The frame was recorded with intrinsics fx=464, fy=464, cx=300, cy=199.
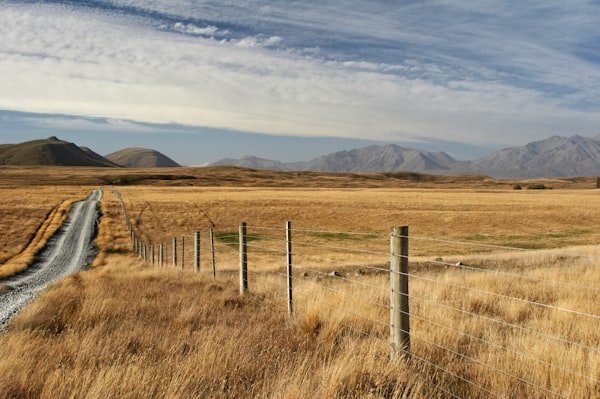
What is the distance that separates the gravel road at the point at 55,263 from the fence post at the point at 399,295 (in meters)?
6.95

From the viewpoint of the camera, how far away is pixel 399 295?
17.6ft

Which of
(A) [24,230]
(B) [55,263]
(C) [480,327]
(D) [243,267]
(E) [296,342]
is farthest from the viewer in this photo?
(A) [24,230]

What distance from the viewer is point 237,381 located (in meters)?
4.50

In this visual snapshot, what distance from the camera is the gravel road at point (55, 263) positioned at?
1310 centimetres

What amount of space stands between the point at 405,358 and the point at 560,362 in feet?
5.66

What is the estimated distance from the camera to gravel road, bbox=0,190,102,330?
13104 mm

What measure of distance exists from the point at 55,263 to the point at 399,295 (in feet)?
88.5

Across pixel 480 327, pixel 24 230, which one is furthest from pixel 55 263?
pixel 480 327

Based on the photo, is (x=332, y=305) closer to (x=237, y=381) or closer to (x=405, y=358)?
(x=405, y=358)

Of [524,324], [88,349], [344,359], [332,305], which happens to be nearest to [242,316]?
[332,305]

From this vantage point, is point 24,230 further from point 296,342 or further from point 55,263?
point 296,342

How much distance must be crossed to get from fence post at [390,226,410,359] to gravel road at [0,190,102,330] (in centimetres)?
695

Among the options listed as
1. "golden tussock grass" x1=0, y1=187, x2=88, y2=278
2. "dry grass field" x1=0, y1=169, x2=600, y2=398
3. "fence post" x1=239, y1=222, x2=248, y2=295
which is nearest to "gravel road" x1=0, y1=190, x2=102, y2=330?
"golden tussock grass" x1=0, y1=187, x2=88, y2=278

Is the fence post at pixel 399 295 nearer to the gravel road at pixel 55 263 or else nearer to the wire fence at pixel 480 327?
the wire fence at pixel 480 327
